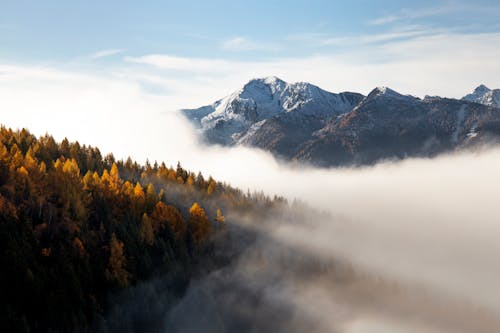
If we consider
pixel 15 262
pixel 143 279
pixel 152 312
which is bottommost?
pixel 152 312

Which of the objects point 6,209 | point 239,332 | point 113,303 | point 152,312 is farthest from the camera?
point 239,332

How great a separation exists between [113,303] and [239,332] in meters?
43.6

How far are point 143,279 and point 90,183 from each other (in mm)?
37839

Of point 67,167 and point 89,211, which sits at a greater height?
point 67,167

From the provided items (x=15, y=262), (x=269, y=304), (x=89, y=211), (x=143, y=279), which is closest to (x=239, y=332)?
(x=269, y=304)

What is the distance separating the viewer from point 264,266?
616 feet

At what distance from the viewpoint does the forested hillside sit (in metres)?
102

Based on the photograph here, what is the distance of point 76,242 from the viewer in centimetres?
11944

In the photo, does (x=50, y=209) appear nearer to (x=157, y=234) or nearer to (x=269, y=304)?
(x=157, y=234)

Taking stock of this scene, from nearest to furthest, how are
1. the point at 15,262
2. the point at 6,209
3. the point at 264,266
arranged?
the point at 15,262
the point at 6,209
the point at 264,266

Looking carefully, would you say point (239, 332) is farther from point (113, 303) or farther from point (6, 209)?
point (6, 209)

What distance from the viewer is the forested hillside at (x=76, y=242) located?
101875mm

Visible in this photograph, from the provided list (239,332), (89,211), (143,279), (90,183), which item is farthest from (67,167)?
(239,332)

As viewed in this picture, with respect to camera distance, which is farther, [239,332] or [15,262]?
[239,332]
